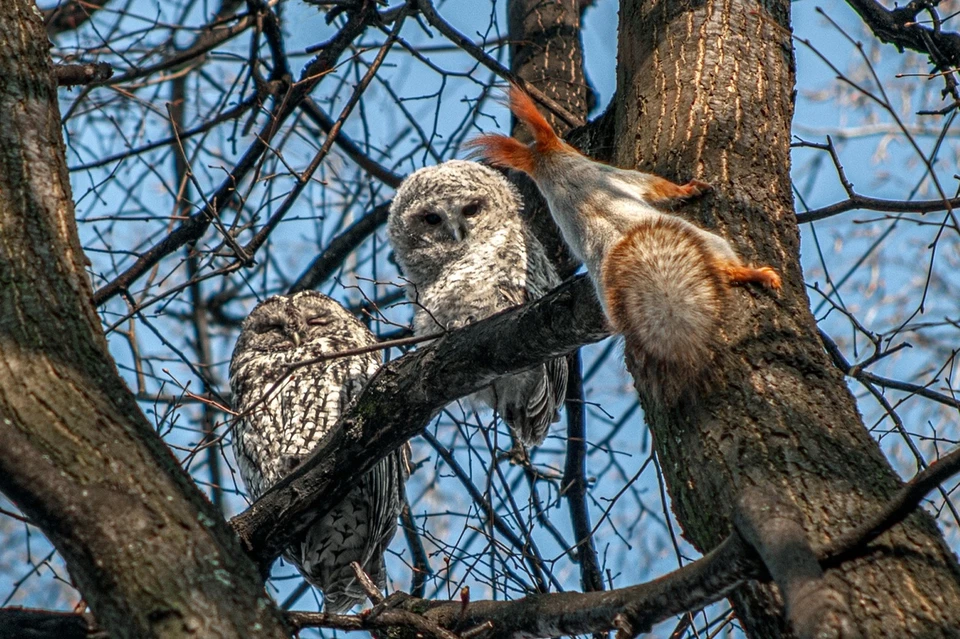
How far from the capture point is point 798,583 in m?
1.30

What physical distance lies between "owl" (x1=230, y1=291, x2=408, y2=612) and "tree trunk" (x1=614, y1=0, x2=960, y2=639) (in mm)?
1909

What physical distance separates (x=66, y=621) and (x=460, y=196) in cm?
291

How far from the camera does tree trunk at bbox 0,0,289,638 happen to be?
1.50 metres

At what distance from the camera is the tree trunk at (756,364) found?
1556 mm

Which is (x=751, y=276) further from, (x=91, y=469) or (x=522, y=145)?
(x=522, y=145)

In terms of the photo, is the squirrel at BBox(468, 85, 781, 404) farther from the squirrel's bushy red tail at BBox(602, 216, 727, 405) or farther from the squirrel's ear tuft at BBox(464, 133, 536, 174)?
the squirrel's ear tuft at BBox(464, 133, 536, 174)

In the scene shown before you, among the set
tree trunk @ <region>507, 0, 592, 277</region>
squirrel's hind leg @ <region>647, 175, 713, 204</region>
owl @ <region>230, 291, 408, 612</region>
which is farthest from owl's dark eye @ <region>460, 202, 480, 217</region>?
squirrel's hind leg @ <region>647, 175, 713, 204</region>

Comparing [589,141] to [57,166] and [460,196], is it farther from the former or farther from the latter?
[57,166]

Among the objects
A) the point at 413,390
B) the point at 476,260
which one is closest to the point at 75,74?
the point at 413,390

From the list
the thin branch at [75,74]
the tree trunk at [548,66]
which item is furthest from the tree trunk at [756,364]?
the tree trunk at [548,66]

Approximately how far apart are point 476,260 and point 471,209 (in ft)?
1.41

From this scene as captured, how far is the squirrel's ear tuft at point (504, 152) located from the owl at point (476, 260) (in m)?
0.62

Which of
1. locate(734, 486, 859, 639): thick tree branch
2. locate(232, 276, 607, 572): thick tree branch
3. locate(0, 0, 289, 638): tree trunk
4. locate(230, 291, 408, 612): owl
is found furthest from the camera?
locate(230, 291, 408, 612): owl

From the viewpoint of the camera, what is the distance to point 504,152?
3465 millimetres
